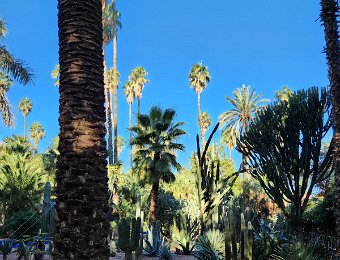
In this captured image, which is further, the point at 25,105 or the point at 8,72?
the point at 25,105

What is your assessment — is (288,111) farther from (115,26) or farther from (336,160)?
(115,26)

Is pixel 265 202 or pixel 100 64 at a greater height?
pixel 100 64

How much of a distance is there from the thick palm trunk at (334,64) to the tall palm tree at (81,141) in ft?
23.4

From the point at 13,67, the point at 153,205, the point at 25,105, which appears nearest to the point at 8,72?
the point at 13,67

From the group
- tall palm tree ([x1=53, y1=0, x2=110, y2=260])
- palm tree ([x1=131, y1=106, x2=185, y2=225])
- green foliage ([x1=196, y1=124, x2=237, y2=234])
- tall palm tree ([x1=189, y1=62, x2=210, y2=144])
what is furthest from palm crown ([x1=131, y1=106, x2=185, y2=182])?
tall palm tree ([x1=189, y1=62, x2=210, y2=144])

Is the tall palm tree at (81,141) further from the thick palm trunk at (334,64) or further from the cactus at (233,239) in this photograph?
Answer: the thick palm trunk at (334,64)

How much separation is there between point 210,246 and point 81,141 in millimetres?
7715

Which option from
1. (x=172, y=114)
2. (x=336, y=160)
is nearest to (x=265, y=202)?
(x=172, y=114)

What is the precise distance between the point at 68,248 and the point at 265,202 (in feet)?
92.7

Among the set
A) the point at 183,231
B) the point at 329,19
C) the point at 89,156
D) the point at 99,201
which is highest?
the point at 329,19

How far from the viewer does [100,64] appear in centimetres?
439

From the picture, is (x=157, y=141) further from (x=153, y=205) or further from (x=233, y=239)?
(x=233, y=239)

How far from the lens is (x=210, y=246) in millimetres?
10570

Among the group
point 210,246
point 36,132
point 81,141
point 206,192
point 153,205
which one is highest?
point 36,132
